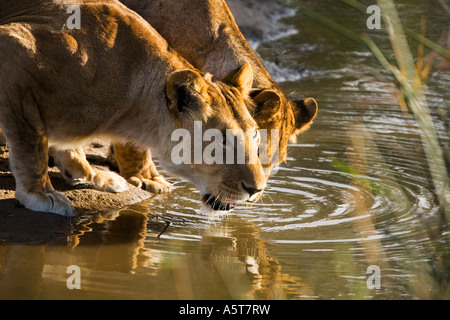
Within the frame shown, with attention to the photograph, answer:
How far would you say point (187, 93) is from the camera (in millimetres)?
5180

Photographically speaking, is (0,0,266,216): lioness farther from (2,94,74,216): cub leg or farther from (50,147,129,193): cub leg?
(50,147,129,193): cub leg

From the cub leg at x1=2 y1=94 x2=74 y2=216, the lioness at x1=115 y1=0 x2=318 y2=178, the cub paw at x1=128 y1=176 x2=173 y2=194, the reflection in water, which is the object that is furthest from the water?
the lioness at x1=115 y1=0 x2=318 y2=178

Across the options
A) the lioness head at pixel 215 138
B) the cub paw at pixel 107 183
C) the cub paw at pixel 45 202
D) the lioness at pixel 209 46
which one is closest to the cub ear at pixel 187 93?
the lioness head at pixel 215 138

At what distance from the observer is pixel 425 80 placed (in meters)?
2.85

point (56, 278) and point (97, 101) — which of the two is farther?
point (97, 101)

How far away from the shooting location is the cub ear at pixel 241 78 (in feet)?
17.9

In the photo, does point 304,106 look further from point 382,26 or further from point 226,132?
point 382,26

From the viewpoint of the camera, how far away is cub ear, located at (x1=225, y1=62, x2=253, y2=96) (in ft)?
17.9

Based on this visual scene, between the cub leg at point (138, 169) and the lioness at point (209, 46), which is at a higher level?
the lioness at point (209, 46)

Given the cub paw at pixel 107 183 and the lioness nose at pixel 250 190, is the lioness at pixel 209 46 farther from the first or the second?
the lioness nose at pixel 250 190

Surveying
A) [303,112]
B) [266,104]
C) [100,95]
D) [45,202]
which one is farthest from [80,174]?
[303,112]

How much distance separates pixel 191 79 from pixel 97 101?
0.70m

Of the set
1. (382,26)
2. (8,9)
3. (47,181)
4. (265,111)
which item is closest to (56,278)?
(47,181)

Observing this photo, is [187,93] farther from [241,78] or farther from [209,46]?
[209,46]
